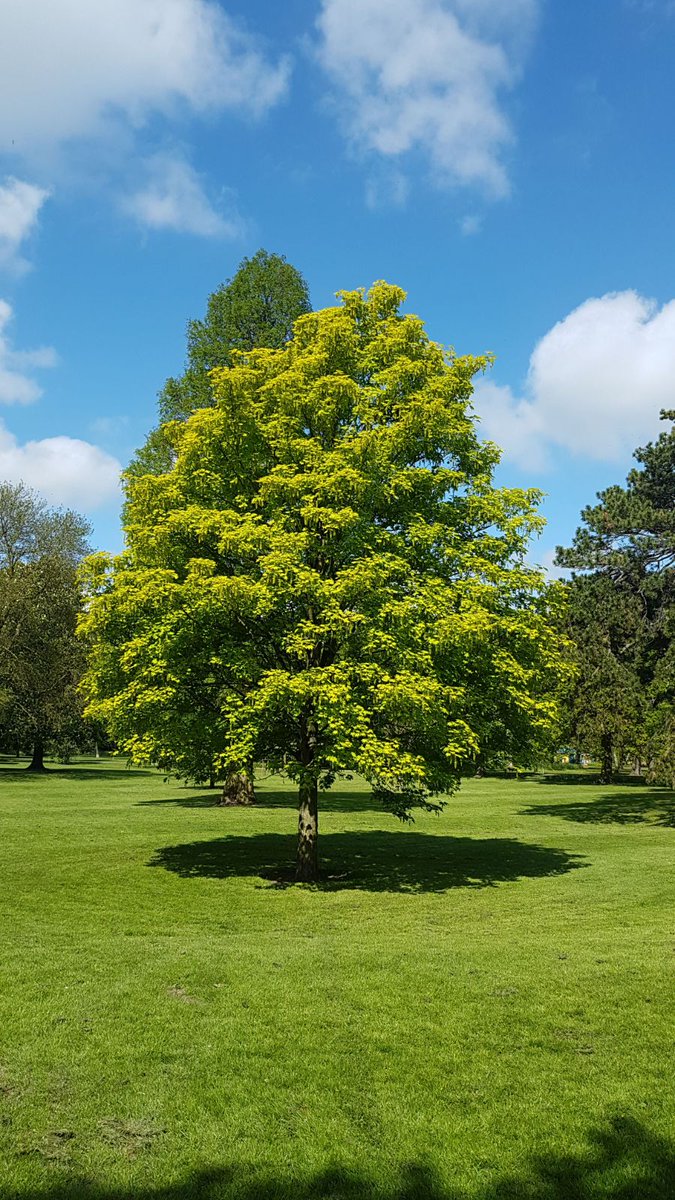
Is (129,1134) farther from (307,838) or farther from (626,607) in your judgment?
(626,607)

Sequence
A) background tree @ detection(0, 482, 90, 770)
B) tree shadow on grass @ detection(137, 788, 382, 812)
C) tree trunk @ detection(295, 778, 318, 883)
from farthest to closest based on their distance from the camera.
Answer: background tree @ detection(0, 482, 90, 770)
tree shadow on grass @ detection(137, 788, 382, 812)
tree trunk @ detection(295, 778, 318, 883)

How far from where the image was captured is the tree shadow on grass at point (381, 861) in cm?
2111

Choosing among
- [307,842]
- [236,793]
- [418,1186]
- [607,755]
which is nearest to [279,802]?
[236,793]

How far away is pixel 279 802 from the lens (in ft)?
141

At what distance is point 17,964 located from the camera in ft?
37.7

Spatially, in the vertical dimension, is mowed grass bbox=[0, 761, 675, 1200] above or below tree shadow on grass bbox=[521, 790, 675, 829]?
above

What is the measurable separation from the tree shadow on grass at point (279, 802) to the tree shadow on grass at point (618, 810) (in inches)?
334

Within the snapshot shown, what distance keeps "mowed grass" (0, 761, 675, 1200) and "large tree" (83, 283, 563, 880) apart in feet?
10.6

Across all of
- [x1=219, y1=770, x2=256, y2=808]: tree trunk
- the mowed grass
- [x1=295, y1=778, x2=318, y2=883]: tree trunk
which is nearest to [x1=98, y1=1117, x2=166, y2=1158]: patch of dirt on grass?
the mowed grass

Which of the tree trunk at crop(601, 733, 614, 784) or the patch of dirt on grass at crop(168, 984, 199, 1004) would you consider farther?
the tree trunk at crop(601, 733, 614, 784)

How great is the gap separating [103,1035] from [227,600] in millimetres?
9672

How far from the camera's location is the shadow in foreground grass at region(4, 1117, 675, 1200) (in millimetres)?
5832

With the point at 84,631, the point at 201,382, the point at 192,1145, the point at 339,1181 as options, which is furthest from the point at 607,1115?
the point at 201,382

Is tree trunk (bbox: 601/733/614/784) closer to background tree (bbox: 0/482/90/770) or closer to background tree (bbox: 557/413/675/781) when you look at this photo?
background tree (bbox: 557/413/675/781)
